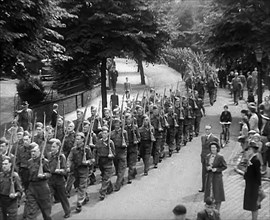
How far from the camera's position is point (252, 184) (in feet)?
35.0

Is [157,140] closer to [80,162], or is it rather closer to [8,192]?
[80,162]

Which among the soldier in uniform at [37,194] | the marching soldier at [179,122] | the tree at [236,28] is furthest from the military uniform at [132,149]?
the tree at [236,28]

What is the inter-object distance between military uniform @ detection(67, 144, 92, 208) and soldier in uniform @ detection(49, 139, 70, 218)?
0.56 meters

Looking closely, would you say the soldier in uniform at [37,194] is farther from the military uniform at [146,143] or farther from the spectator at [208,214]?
the military uniform at [146,143]

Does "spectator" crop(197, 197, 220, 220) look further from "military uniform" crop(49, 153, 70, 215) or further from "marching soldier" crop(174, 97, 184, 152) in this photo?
"marching soldier" crop(174, 97, 184, 152)

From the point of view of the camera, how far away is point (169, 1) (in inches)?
976

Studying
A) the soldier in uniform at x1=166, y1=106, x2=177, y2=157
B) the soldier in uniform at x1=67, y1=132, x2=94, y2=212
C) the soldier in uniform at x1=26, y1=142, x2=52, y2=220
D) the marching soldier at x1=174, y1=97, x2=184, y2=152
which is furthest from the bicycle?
the soldier in uniform at x1=26, y1=142, x2=52, y2=220

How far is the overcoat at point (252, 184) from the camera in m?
10.6

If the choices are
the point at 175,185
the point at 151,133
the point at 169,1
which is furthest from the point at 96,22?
the point at 175,185

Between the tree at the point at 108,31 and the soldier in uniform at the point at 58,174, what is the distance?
412 inches

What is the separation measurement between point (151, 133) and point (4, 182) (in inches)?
217

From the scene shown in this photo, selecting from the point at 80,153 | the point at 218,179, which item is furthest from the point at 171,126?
the point at 218,179

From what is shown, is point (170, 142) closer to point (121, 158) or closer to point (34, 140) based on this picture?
point (121, 158)

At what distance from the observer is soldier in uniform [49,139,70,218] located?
1139 cm
